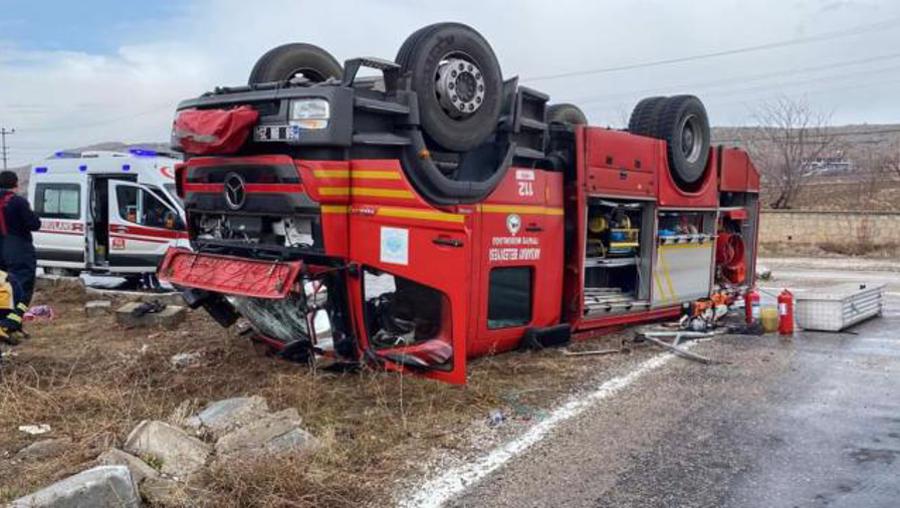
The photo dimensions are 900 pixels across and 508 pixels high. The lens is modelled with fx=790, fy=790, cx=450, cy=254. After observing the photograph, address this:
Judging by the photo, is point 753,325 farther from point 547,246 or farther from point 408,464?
point 408,464

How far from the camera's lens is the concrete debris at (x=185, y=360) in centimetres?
631

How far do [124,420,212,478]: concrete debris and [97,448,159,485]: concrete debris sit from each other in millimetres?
99

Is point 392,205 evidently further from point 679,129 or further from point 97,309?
point 97,309

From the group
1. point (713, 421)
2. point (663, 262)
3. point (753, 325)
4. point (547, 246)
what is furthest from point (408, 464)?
point (753, 325)

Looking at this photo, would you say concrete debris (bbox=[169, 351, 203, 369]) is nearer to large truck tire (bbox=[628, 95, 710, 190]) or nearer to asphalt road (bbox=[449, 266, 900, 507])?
asphalt road (bbox=[449, 266, 900, 507])

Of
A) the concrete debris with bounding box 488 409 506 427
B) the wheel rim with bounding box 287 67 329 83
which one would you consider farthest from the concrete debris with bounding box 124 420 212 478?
the wheel rim with bounding box 287 67 329 83

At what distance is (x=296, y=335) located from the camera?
5.89 metres

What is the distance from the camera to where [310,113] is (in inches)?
201

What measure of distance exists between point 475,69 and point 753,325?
15.1 ft

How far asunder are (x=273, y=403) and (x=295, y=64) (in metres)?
2.93

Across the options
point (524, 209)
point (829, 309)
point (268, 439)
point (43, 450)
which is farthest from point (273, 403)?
point (829, 309)

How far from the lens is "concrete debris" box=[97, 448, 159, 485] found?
3641 mm

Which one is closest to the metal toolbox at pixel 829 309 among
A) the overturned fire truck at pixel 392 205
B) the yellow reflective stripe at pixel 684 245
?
the yellow reflective stripe at pixel 684 245

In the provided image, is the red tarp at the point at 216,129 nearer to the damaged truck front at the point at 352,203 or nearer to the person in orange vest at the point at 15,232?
the damaged truck front at the point at 352,203
